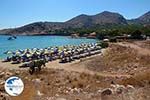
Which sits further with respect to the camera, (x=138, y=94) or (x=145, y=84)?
(x=145, y=84)

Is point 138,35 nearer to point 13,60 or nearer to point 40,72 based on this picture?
point 13,60

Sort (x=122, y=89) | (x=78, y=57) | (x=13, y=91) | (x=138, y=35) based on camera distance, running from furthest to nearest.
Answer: (x=138, y=35)
(x=78, y=57)
(x=122, y=89)
(x=13, y=91)

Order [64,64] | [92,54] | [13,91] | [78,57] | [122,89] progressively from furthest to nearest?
[92,54]
[78,57]
[64,64]
[122,89]
[13,91]

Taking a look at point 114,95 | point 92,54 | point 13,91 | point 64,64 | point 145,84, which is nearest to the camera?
→ point 13,91

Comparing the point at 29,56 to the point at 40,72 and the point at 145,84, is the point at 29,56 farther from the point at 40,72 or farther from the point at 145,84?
the point at 145,84

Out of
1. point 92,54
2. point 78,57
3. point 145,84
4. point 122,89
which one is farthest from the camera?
point 92,54

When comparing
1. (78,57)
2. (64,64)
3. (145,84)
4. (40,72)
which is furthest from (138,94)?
(78,57)

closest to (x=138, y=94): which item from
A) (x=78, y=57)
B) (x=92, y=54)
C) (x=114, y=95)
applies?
(x=114, y=95)

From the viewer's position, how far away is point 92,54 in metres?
59.6

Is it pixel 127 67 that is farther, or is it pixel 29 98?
pixel 127 67

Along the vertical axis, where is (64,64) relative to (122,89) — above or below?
below

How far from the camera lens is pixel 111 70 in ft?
126

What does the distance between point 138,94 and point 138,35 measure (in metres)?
95.9

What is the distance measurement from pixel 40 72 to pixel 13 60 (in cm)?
1825
